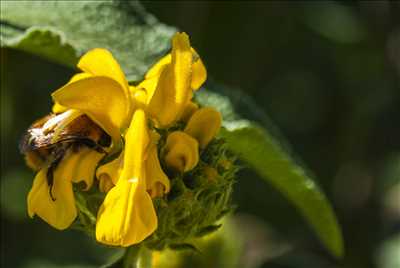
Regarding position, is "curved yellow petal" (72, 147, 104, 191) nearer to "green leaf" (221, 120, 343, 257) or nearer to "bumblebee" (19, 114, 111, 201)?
"bumblebee" (19, 114, 111, 201)

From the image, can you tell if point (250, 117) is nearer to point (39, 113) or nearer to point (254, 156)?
point (254, 156)

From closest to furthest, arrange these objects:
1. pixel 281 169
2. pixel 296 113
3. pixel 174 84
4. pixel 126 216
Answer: pixel 126 216 → pixel 174 84 → pixel 281 169 → pixel 296 113

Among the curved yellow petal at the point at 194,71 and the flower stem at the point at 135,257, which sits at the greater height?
the curved yellow petal at the point at 194,71

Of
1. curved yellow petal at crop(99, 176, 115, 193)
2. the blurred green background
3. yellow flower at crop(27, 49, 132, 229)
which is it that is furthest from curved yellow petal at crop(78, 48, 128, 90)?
the blurred green background

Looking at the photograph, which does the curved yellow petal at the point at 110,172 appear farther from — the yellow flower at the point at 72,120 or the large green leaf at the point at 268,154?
the large green leaf at the point at 268,154

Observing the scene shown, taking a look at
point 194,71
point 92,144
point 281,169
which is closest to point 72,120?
point 92,144

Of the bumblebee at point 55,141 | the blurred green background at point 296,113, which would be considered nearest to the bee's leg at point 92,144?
the bumblebee at point 55,141

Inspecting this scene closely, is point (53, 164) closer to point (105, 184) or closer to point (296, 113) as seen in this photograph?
point (105, 184)
